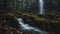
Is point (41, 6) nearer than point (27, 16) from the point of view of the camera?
No

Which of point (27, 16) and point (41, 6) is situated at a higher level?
point (41, 6)

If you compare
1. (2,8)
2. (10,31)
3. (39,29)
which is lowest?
(39,29)

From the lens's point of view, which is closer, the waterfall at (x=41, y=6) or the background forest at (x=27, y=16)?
the background forest at (x=27, y=16)

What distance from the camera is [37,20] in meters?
11.4

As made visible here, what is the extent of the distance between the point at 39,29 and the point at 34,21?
3.26 ft

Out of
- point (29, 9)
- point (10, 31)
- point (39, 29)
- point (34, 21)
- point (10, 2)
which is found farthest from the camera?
point (29, 9)

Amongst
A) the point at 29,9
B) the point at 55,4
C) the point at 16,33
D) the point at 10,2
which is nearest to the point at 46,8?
the point at 55,4

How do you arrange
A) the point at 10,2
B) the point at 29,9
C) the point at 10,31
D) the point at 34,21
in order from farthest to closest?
the point at 29,9 → the point at 10,2 → the point at 34,21 → the point at 10,31

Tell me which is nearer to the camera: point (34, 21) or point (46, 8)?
point (34, 21)

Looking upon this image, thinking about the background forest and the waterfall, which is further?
the waterfall

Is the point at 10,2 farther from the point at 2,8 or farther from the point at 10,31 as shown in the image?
the point at 10,31

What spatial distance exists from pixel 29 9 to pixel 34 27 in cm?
441

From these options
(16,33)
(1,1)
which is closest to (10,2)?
(1,1)

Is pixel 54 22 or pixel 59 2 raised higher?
pixel 59 2
